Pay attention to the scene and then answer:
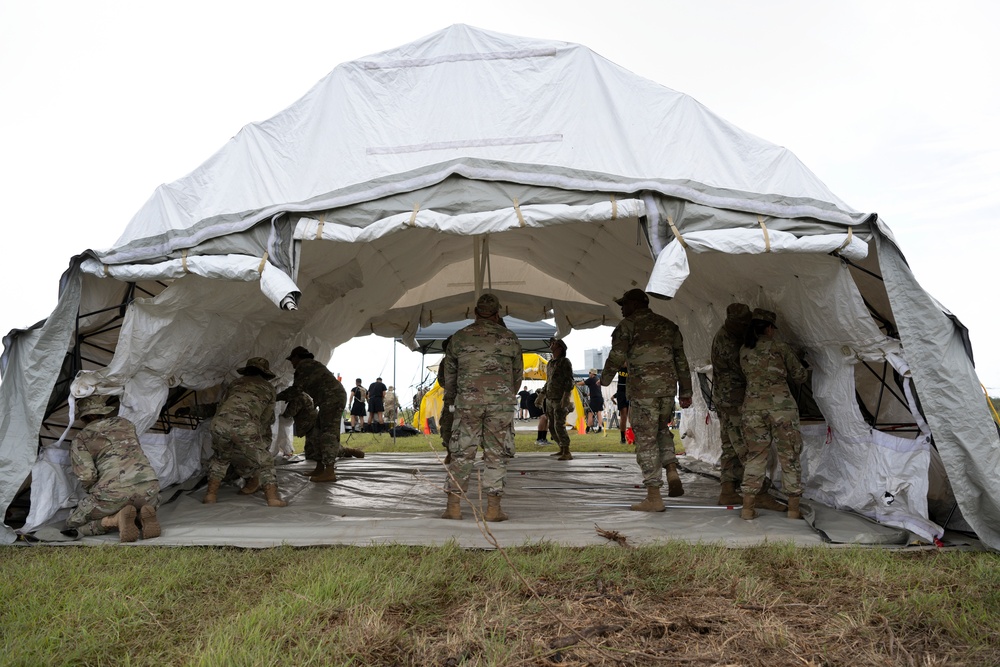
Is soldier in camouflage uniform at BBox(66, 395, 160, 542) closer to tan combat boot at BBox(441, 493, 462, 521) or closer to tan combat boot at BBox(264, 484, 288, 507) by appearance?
tan combat boot at BBox(264, 484, 288, 507)

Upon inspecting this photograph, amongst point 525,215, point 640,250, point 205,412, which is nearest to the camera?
point 525,215

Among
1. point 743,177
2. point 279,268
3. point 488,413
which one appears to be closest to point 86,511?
point 279,268

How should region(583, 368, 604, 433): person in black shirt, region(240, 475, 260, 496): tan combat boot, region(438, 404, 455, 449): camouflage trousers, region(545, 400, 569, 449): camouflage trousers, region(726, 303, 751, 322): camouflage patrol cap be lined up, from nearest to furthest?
1. region(726, 303, 751, 322): camouflage patrol cap
2. region(240, 475, 260, 496): tan combat boot
3. region(438, 404, 455, 449): camouflage trousers
4. region(545, 400, 569, 449): camouflage trousers
5. region(583, 368, 604, 433): person in black shirt

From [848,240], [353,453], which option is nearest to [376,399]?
[353,453]

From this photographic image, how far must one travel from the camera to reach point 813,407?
5.83 m

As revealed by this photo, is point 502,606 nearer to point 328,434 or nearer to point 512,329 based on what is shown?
point 328,434

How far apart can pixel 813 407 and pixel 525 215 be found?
3.08m

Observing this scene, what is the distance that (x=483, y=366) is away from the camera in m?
5.27

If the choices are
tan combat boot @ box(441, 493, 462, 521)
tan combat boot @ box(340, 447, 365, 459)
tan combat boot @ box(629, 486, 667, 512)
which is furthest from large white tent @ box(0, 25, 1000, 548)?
tan combat boot @ box(340, 447, 365, 459)

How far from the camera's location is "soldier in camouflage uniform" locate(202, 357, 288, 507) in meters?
5.81

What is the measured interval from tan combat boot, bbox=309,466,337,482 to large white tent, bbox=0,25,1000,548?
1349mm

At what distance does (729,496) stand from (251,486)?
426 centimetres

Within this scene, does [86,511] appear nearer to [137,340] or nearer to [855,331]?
[137,340]

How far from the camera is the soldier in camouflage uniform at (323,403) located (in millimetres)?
7461
